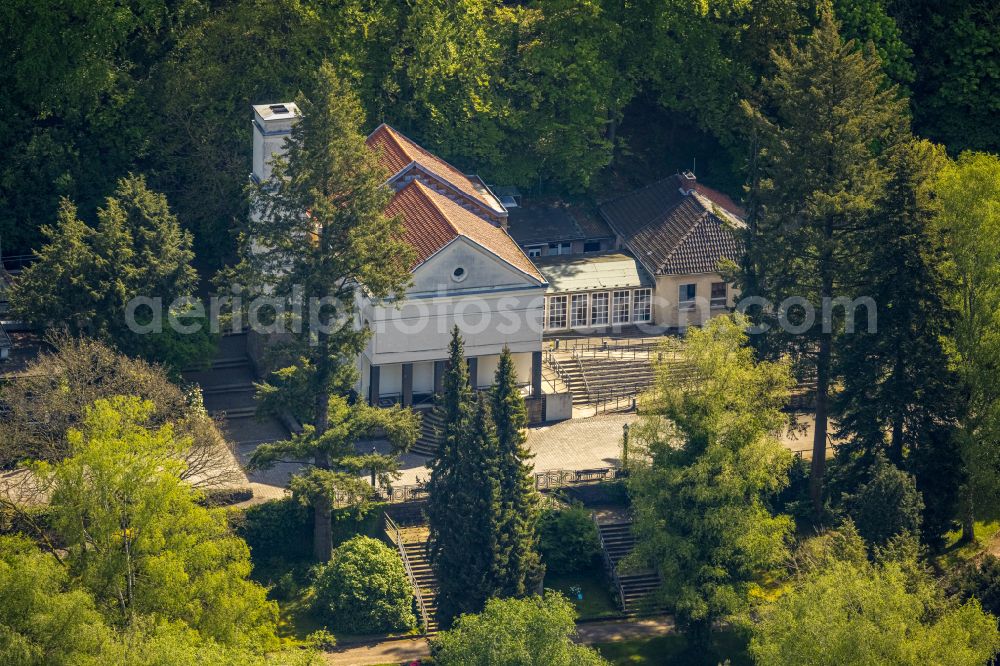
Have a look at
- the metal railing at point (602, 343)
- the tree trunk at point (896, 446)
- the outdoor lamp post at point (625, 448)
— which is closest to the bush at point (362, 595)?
the outdoor lamp post at point (625, 448)

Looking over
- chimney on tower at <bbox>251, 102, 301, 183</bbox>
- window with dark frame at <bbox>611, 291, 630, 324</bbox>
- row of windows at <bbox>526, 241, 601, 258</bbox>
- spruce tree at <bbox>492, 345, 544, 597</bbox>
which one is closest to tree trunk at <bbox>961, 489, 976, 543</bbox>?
spruce tree at <bbox>492, 345, 544, 597</bbox>

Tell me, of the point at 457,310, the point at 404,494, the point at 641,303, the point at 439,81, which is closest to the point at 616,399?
the point at 641,303

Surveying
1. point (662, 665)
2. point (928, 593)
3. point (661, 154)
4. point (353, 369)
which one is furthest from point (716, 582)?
point (661, 154)

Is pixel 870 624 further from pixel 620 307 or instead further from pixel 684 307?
pixel 684 307

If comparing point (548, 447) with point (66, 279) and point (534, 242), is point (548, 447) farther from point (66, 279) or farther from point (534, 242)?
point (66, 279)

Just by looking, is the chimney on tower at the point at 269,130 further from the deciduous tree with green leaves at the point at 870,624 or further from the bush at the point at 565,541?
the deciduous tree with green leaves at the point at 870,624

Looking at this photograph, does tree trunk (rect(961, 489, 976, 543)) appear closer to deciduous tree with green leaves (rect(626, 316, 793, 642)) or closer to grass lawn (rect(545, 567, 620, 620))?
deciduous tree with green leaves (rect(626, 316, 793, 642))
